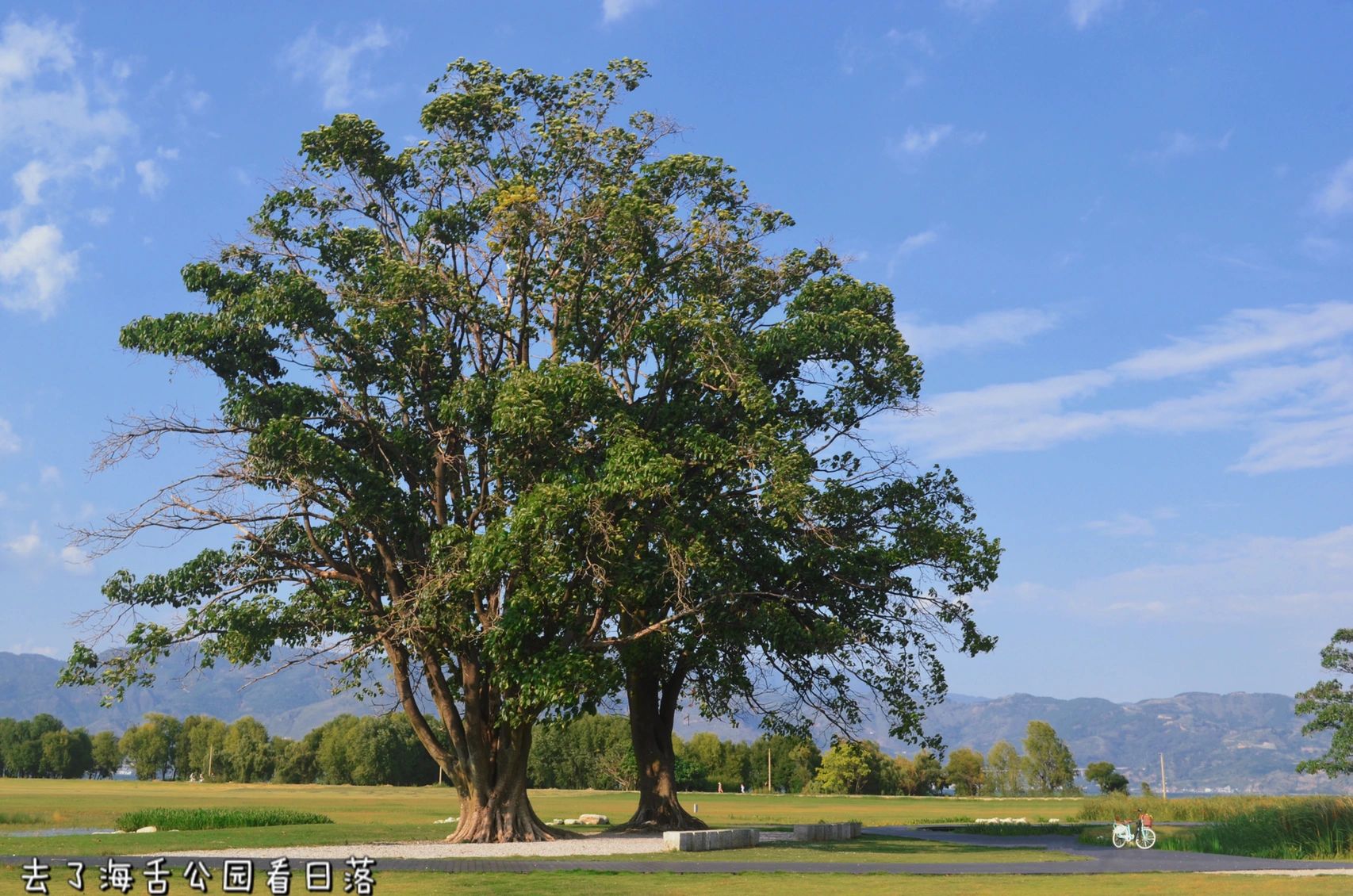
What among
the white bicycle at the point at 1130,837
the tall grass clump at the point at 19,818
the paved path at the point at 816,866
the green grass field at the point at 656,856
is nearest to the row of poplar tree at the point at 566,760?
the green grass field at the point at 656,856

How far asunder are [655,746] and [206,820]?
13.7m

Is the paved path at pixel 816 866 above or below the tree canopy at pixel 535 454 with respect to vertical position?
below

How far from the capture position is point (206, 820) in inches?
1405

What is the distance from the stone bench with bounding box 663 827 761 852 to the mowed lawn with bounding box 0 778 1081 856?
789 centimetres

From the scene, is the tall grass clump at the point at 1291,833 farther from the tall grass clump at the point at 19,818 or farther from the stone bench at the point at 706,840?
the tall grass clump at the point at 19,818

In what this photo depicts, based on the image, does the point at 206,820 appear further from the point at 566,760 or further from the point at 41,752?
the point at 41,752

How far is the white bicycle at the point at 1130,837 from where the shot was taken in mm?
29266

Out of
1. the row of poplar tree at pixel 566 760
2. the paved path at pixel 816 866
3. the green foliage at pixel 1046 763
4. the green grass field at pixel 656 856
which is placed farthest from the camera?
the green foliage at pixel 1046 763

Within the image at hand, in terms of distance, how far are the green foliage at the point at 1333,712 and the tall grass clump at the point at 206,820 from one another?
49.2 meters

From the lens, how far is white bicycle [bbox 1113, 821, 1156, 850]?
29266 millimetres

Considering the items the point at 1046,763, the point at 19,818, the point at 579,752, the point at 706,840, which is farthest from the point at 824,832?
the point at 1046,763

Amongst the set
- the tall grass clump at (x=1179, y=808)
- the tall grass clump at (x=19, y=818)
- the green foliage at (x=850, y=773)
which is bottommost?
the green foliage at (x=850, y=773)

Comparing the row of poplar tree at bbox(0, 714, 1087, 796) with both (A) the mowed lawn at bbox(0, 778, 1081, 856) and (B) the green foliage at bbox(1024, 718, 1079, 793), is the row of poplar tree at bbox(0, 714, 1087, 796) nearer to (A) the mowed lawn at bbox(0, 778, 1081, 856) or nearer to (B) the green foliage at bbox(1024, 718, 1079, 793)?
(B) the green foliage at bbox(1024, 718, 1079, 793)

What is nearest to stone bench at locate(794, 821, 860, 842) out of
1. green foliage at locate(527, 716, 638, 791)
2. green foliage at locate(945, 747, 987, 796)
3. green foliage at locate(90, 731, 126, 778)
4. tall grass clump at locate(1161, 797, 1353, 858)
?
tall grass clump at locate(1161, 797, 1353, 858)
